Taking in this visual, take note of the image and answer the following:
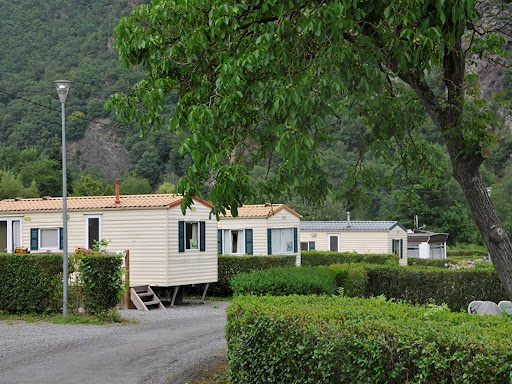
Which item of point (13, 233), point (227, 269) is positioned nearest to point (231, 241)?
point (227, 269)

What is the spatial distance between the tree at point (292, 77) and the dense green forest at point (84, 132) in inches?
1368

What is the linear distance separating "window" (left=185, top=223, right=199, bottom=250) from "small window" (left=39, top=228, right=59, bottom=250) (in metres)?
3.40

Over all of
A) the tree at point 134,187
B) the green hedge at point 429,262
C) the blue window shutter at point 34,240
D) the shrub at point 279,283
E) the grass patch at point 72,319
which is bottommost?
the green hedge at point 429,262

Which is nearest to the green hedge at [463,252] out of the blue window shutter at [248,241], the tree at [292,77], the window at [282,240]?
the window at [282,240]

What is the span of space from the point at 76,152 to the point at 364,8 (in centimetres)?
7890

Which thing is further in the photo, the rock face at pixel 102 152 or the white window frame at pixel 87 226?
the rock face at pixel 102 152

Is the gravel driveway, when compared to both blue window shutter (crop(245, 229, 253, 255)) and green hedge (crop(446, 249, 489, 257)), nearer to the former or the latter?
blue window shutter (crop(245, 229, 253, 255))

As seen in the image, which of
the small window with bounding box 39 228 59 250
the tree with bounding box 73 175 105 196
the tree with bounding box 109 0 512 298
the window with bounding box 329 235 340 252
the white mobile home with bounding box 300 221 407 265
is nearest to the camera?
the tree with bounding box 109 0 512 298

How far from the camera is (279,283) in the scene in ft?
36.8

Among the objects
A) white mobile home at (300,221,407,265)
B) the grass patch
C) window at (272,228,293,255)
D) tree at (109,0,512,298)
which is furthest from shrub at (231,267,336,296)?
white mobile home at (300,221,407,265)

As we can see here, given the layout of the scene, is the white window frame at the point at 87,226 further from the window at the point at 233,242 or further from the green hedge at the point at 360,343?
the green hedge at the point at 360,343

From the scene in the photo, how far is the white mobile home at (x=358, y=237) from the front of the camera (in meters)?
34.8

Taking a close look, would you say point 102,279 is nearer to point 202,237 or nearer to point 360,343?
point 202,237

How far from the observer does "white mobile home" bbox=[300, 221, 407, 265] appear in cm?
3481
